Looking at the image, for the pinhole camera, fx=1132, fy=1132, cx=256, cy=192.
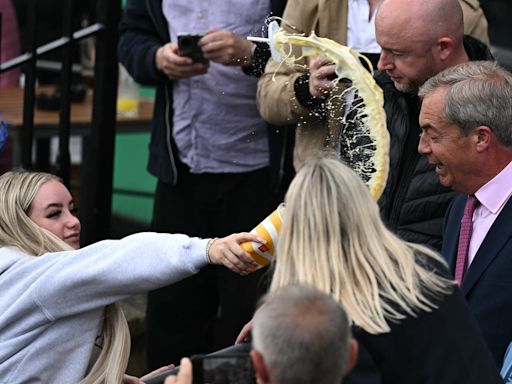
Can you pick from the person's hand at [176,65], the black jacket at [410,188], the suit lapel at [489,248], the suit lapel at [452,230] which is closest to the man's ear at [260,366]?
the suit lapel at [489,248]

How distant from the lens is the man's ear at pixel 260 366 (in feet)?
7.98

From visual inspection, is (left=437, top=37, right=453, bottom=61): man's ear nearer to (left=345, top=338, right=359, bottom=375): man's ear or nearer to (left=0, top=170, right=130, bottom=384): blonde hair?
(left=0, top=170, right=130, bottom=384): blonde hair

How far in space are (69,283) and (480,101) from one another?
54.9 inches

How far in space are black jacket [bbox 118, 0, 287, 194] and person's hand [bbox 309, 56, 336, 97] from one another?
797 mm

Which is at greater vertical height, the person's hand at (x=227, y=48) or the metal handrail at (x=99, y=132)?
the person's hand at (x=227, y=48)

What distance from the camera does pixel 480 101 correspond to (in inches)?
140

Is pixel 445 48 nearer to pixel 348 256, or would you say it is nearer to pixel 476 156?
pixel 476 156

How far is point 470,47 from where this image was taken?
4.21m

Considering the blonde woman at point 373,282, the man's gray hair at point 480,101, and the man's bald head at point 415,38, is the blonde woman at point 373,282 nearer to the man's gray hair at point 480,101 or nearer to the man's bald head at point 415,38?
the man's gray hair at point 480,101

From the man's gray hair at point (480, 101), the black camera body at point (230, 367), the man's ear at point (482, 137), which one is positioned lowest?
the black camera body at point (230, 367)

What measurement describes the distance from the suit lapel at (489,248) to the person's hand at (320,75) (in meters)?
0.78

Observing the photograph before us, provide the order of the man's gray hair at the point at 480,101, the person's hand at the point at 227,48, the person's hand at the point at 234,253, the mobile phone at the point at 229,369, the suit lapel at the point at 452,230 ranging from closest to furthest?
the mobile phone at the point at 229,369, the person's hand at the point at 234,253, the man's gray hair at the point at 480,101, the suit lapel at the point at 452,230, the person's hand at the point at 227,48

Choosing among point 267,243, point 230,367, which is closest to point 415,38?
point 267,243

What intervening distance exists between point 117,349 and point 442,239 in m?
1.20
